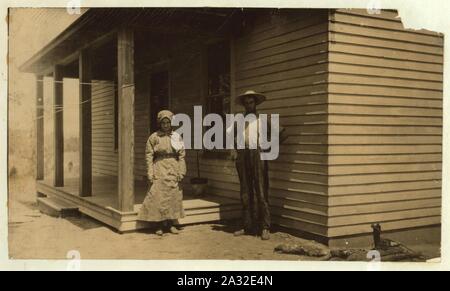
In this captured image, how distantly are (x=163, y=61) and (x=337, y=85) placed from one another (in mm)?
5343

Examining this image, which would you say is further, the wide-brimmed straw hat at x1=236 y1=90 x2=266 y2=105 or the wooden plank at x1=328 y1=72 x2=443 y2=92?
the wide-brimmed straw hat at x1=236 y1=90 x2=266 y2=105

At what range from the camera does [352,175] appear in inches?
236

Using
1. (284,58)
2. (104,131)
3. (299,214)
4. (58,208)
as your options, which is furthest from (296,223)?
(104,131)

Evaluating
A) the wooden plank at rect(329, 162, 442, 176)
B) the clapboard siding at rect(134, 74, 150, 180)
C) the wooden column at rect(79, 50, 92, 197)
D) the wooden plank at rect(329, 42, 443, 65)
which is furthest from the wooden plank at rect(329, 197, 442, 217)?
the clapboard siding at rect(134, 74, 150, 180)

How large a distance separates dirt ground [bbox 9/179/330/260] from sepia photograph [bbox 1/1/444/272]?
0.03 m

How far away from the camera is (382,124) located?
20.4ft

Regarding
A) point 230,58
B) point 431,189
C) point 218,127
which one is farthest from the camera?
point 218,127

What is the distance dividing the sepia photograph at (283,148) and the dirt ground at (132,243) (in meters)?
0.03

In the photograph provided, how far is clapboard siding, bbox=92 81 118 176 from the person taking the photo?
43.9 ft

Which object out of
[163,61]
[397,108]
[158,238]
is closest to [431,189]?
[397,108]

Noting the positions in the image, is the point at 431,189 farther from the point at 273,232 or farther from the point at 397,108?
the point at 273,232

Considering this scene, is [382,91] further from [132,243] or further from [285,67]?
[132,243]

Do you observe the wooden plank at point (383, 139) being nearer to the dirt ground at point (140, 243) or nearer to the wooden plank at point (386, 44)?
the wooden plank at point (386, 44)

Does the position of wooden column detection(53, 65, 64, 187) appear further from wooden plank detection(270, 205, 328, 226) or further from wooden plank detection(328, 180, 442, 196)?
wooden plank detection(328, 180, 442, 196)
